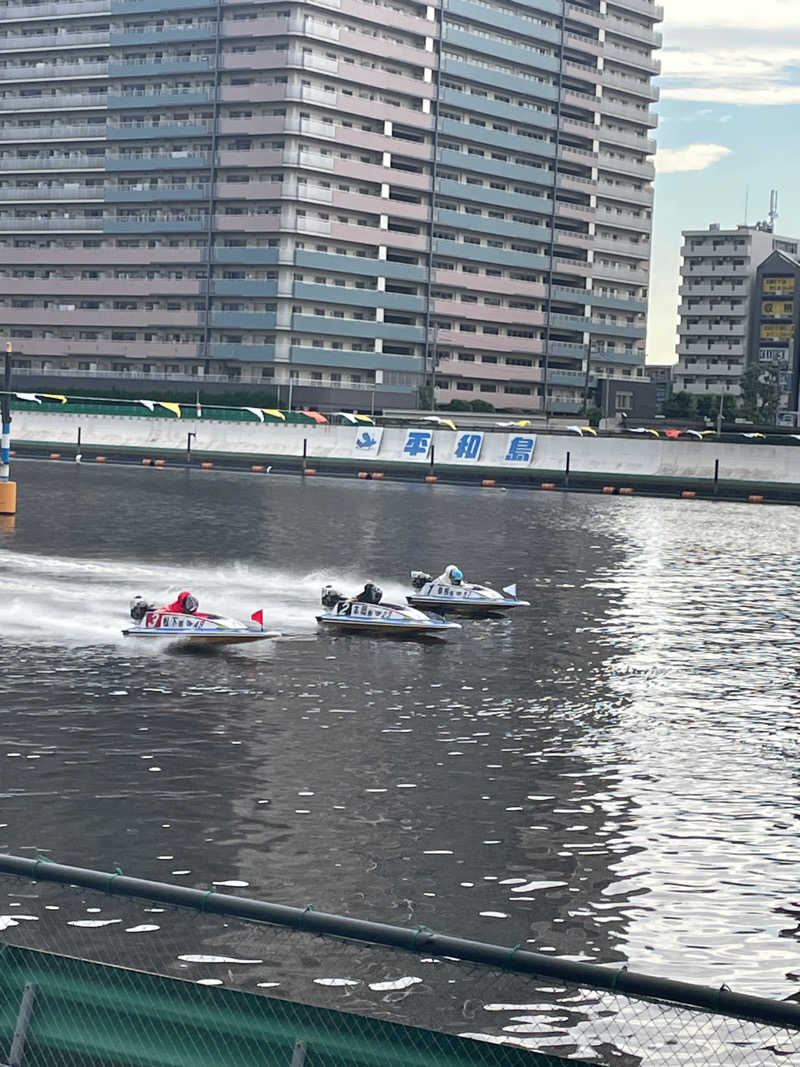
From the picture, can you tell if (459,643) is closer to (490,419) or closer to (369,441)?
(369,441)

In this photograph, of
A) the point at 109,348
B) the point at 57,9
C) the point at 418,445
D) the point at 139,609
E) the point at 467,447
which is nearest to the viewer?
the point at 139,609

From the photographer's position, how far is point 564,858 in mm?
18641

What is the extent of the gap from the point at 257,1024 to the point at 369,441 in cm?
10841

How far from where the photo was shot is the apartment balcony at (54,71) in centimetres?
18800

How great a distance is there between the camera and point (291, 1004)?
31.1 ft

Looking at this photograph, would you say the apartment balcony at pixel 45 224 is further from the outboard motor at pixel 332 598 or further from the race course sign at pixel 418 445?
the outboard motor at pixel 332 598

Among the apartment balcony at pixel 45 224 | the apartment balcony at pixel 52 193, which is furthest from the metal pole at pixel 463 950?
the apartment balcony at pixel 52 193

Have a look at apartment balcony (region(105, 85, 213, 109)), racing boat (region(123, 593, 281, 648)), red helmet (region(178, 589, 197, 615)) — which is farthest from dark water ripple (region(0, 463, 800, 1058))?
apartment balcony (region(105, 85, 213, 109))

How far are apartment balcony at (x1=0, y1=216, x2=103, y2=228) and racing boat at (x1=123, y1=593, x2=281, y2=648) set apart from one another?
16023cm

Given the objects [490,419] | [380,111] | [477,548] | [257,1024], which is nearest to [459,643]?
[477,548]

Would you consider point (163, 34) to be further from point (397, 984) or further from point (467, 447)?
point (397, 984)

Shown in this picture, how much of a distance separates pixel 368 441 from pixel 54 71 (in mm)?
98369

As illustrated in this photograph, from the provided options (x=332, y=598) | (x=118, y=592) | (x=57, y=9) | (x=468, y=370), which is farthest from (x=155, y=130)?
→ (x=332, y=598)

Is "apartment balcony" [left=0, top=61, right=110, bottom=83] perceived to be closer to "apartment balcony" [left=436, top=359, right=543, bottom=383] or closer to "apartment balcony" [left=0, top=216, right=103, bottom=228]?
→ "apartment balcony" [left=0, top=216, right=103, bottom=228]
